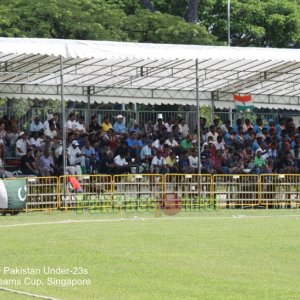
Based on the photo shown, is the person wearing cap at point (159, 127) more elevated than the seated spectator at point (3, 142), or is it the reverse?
the person wearing cap at point (159, 127)

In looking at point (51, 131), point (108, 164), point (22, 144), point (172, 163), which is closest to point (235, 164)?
point (172, 163)

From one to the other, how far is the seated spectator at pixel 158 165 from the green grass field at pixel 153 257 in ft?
21.9

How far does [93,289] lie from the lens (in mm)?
14477

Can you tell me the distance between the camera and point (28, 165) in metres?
32.1

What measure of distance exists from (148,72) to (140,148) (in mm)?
2647

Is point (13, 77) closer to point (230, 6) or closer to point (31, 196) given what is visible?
point (31, 196)

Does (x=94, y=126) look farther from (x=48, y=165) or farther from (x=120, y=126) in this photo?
(x=48, y=165)

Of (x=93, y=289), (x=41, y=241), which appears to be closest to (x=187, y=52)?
(x=41, y=241)

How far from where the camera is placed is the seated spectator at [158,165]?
1341 inches

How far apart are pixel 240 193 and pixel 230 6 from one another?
28.8 m

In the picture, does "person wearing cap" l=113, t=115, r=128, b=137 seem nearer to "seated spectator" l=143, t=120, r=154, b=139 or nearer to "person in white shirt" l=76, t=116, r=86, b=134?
"seated spectator" l=143, t=120, r=154, b=139

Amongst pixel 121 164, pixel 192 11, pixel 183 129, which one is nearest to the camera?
pixel 121 164

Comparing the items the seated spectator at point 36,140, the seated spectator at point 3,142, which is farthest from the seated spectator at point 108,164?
the seated spectator at point 3,142

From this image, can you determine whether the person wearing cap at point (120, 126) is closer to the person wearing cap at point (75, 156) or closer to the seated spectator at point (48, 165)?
the person wearing cap at point (75, 156)
